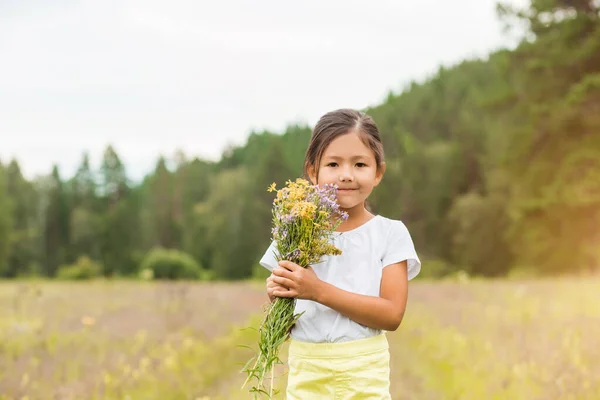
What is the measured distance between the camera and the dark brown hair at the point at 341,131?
3.50 meters

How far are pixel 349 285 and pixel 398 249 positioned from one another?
0.95ft

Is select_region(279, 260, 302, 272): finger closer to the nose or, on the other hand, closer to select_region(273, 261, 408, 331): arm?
select_region(273, 261, 408, 331): arm

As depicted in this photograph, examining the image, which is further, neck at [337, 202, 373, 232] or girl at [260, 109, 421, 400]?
neck at [337, 202, 373, 232]

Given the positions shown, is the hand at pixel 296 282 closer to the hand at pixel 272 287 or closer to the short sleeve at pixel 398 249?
the hand at pixel 272 287

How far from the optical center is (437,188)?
63375mm

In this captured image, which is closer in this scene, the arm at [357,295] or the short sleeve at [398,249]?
the arm at [357,295]

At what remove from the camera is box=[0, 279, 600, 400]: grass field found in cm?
668

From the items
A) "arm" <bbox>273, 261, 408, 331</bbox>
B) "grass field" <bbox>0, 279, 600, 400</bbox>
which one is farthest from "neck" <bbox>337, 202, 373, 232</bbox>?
"grass field" <bbox>0, 279, 600, 400</bbox>

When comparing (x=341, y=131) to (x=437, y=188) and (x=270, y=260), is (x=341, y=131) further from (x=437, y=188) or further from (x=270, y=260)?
(x=437, y=188)

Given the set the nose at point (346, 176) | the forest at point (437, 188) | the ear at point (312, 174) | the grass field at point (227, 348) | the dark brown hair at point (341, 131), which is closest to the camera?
the nose at point (346, 176)

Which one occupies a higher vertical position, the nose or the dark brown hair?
the dark brown hair

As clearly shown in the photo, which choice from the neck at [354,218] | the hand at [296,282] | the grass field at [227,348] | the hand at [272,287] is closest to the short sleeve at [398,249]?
the neck at [354,218]

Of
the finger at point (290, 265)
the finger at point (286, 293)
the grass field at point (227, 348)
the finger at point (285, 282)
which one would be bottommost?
the grass field at point (227, 348)

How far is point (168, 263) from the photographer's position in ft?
152
